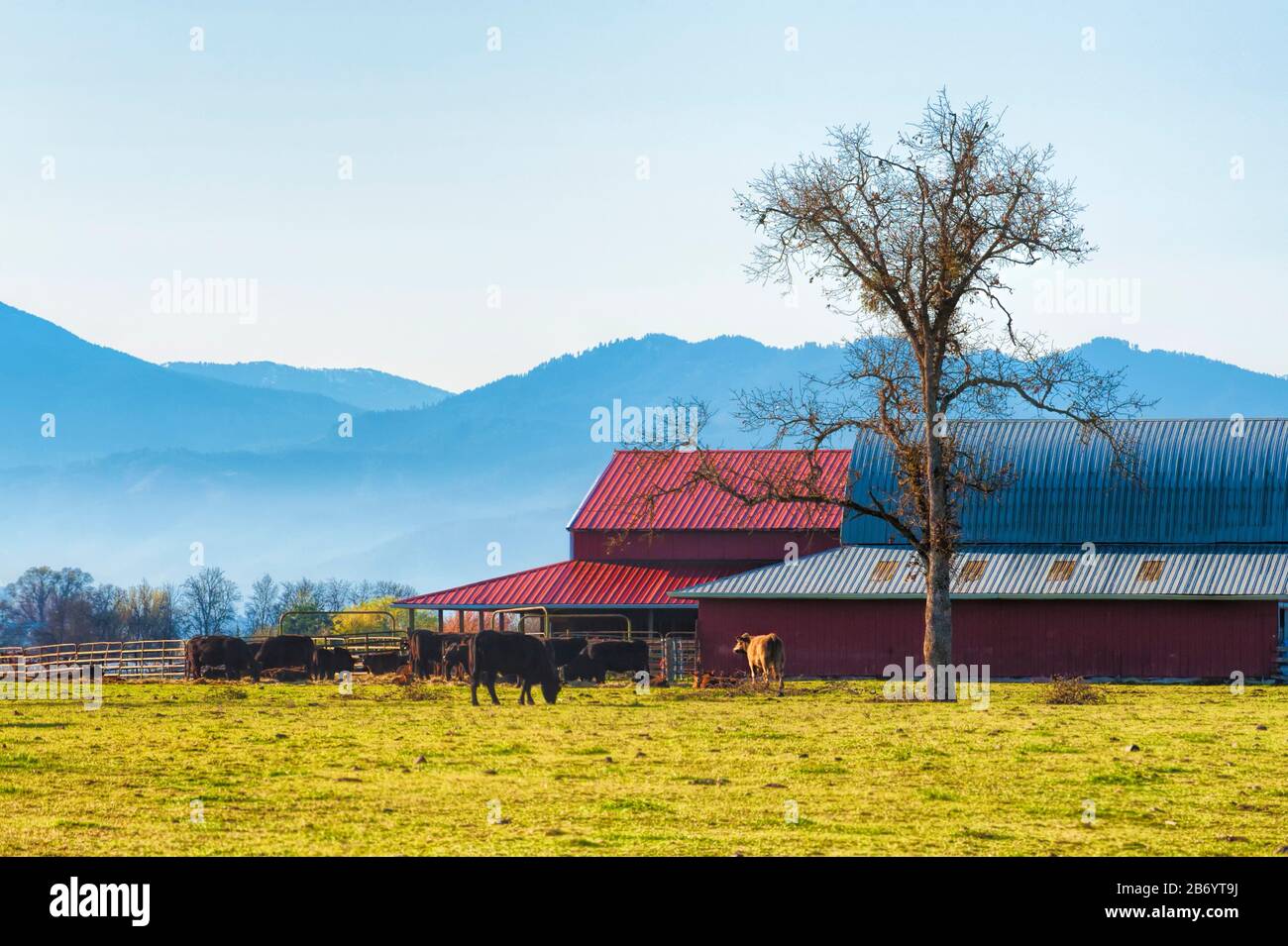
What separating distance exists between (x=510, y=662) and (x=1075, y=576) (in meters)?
22.8

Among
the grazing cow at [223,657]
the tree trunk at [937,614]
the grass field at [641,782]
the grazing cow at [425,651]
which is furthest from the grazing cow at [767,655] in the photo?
the grazing cow at [223,657]

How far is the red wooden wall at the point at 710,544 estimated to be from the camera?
6116 cm

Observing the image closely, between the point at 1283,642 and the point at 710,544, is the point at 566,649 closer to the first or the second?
the point at 710,544

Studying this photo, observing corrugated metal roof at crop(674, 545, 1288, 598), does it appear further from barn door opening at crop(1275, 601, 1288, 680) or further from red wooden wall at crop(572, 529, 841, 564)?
red wooden wall at crop(572, 529, 841, 564)

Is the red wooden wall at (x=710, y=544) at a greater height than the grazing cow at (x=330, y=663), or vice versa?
the red wooden wall at (x=710, y=544)

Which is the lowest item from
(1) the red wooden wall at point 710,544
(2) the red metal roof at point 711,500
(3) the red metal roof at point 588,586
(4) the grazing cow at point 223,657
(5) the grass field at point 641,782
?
(5) the grass field at point 641,782

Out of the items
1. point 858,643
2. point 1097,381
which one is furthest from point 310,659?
point 1097,381

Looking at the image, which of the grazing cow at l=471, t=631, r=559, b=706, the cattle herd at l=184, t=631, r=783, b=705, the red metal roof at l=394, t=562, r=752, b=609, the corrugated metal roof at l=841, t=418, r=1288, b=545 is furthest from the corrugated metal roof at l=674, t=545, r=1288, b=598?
the grazing cow at l=471, t=631, r=559, b=706

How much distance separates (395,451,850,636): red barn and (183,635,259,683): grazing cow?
8.74 m

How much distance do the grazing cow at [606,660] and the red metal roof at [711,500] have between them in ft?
35.1

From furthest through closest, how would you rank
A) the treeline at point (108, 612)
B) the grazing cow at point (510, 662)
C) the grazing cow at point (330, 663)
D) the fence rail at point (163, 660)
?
the treeline at point (108, 612) → the grazing cow at point (330, 663) → the fence rail at point (163, 660) → the grazing cow at point (510, 662)

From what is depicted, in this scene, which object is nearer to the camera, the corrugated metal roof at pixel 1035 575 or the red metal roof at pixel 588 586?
the corrugated metal roof at pixel 1035 575
